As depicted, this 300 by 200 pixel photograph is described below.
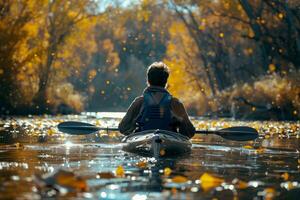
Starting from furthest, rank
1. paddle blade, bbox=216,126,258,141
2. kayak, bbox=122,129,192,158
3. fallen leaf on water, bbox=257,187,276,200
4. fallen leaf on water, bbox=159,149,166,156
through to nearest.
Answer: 1. paddle blade, bbox=216,126,258,141
2. fallen leaf on water, bbox=159,149,166,156
3. kayak, bbox=122,129,192,158
4. fallen leaf on water, bbox=257,187,276,200

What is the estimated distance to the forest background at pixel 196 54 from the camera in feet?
111

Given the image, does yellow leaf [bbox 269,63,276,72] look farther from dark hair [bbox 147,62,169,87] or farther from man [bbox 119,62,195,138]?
dark hair [bbox 147,62,169,87]

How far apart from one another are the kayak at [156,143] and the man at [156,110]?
0.22 m

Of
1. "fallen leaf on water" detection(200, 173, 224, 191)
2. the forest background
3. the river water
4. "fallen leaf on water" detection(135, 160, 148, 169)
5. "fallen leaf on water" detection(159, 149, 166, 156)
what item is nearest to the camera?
the river water

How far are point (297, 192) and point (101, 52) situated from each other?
2565 inches

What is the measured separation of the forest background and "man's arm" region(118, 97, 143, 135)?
18299 mm

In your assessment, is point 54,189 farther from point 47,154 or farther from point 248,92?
point 248,92

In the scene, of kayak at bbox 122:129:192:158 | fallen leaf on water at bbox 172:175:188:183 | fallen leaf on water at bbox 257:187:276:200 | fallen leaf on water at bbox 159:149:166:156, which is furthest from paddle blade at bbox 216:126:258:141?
fallen leaf on water at bbox 257:187:276:200

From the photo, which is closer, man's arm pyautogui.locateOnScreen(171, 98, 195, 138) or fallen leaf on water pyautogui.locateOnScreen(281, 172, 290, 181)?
fallen leaf on water pyautogui.locateOnScreen(281, 172, 290, 181)

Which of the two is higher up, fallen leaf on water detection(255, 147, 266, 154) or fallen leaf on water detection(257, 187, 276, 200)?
fallen leaf on water detection(255, 147, 266, 154)

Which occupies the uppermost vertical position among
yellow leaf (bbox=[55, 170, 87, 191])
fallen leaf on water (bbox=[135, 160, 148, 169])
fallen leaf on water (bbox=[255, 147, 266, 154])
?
yellow leaf (bbox=[55, 170, 87, 191])

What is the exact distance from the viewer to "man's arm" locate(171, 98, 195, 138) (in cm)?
1270

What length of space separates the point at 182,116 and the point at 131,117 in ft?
2.67

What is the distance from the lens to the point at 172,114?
12.5 metres
